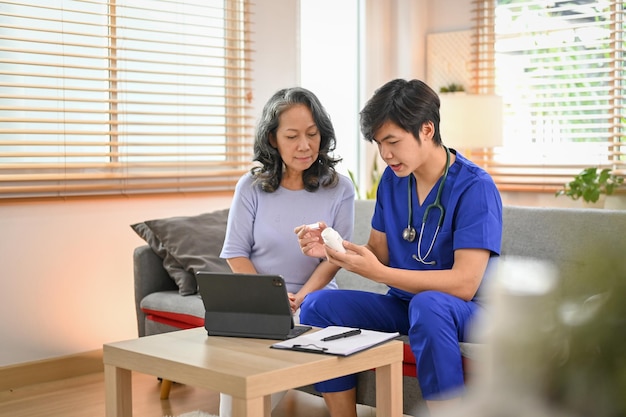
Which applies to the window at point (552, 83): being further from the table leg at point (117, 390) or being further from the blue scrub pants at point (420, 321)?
the table leg at point (117, 390)

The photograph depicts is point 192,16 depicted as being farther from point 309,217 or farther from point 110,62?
point 309,217

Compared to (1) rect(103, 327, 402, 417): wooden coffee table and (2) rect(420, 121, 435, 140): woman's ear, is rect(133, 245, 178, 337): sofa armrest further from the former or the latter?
(2) rect(420, 121, 435, 140): woman's ear

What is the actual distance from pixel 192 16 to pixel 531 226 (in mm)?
2241

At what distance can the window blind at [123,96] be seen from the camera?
375 centimetres

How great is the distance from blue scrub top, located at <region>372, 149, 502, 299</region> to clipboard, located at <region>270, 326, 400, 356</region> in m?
0.48

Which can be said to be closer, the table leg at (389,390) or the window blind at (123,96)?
the table leg at (389,390)

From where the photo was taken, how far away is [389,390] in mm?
2205

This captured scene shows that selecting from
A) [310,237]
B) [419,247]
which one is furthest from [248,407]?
[419,247]

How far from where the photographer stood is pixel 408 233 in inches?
105

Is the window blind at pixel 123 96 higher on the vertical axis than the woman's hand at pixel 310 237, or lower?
higher

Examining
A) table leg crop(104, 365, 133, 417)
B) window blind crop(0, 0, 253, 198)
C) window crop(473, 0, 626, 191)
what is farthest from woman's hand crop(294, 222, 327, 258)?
window crop(473, 0, 626, 191)

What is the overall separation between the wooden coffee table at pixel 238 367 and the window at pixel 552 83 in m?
2.93

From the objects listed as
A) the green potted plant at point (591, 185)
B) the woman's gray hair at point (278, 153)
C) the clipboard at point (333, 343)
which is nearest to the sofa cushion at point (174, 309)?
the woman's gray hair at point (278, 153)

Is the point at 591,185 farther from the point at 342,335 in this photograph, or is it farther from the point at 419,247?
the point at 342,335
